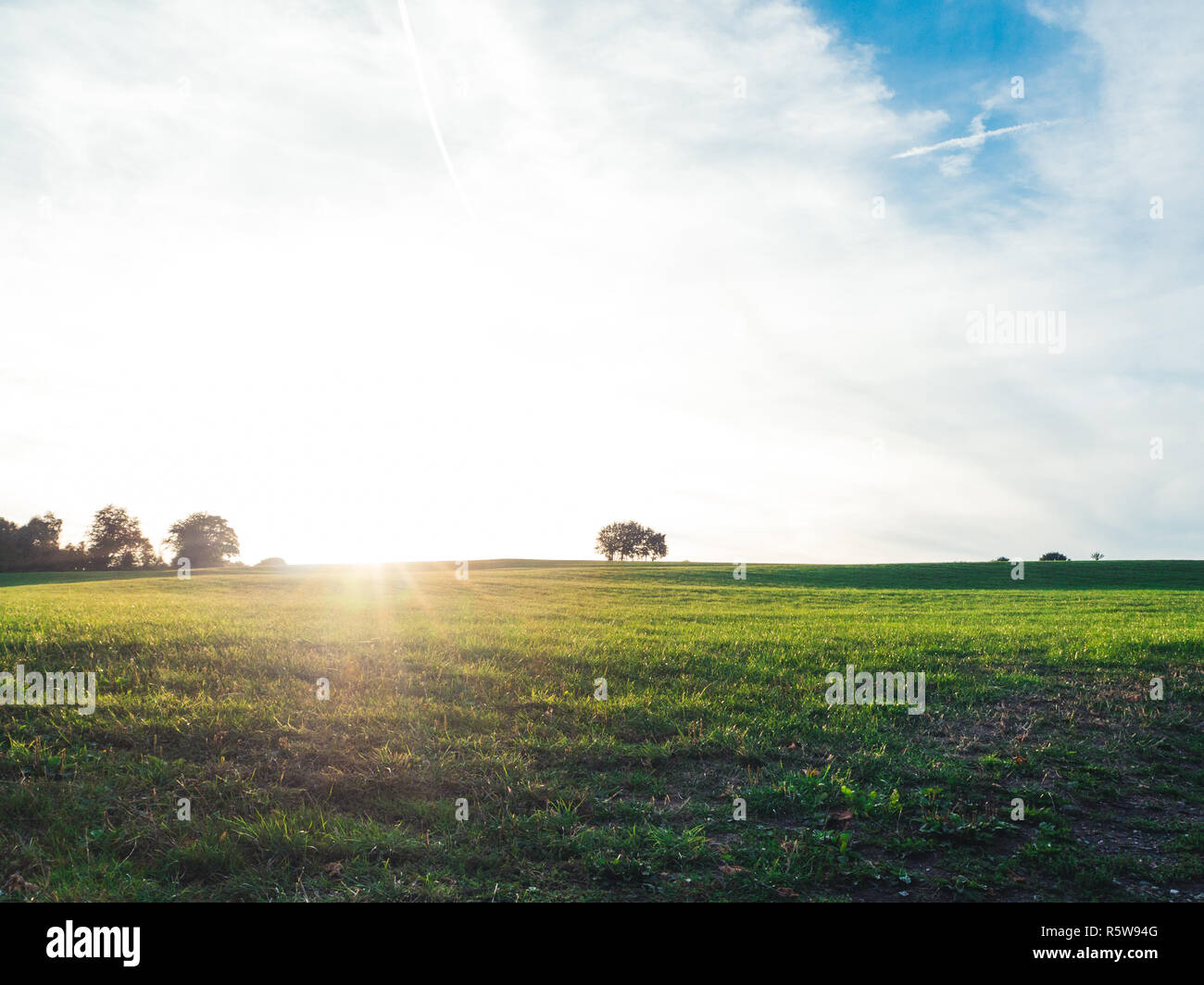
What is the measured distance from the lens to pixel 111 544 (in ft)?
331

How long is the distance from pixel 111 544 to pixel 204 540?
11.6 m

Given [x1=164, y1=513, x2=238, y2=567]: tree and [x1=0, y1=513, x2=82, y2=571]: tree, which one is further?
[x1=164, y1=513, x2=238, y2=567]: tree

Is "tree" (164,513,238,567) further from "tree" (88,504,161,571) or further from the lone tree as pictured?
the lone tree

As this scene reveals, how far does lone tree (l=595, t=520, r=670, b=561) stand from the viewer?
123 metres

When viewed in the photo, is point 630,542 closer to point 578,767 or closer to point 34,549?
point 34,549

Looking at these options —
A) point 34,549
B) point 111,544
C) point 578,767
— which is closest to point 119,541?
point 111,544

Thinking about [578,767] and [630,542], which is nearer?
[578,767]

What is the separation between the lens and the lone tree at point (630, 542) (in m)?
123

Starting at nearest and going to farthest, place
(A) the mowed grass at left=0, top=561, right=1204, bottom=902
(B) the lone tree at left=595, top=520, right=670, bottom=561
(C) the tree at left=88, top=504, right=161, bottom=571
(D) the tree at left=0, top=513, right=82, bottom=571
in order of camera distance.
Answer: (A) the mowed grass at left=0, top=561, right=1204, bottom=902 < (D) the tree at left=0, top=513, right=82, bottom=571 < (C) the tree at left=88, top=504, right=161, bottom=571 < (B) the lone tree at left=595, top=520, right=670, bottom=561

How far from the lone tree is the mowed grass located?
350ft

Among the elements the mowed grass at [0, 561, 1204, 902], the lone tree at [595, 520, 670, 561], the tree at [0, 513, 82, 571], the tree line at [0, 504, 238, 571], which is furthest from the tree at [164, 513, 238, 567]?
the mowed grass at [0, 561, 1204, 902]

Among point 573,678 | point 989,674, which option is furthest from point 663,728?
point 989,674

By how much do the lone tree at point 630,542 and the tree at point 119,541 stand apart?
68602mm

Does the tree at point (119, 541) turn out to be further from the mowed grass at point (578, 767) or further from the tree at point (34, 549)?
the mowed grass at point (578, 767)
